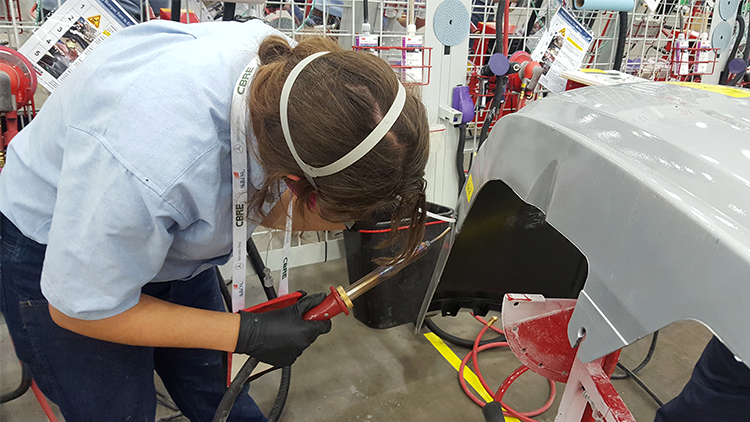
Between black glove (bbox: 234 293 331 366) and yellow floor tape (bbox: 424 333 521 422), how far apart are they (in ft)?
2.66

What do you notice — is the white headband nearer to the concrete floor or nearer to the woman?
the woman

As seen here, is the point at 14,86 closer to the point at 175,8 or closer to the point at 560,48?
the point at 175,8

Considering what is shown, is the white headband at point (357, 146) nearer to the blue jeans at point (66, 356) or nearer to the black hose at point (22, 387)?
the blue jeans at point (66, 356)

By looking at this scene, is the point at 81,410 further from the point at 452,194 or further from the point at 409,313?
the point at 452,194

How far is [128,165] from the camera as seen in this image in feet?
1.87

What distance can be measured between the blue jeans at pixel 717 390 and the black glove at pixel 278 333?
62 cm

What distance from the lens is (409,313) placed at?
169 centimetres

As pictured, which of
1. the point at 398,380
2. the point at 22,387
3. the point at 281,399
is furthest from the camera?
the point at 398,380

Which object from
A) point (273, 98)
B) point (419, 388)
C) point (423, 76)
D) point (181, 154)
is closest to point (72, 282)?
point (181, 154)

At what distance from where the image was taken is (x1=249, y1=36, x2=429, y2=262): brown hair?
60cm

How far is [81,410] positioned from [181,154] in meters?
0.60

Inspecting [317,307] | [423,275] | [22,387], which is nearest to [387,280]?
[423,275]

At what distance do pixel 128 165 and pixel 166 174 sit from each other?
0.05m

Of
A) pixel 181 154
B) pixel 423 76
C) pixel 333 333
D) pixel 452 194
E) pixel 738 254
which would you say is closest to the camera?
pixel 738 254
